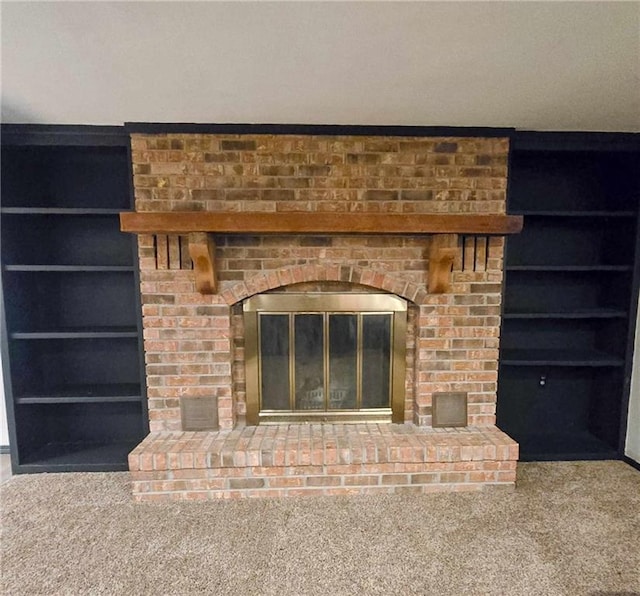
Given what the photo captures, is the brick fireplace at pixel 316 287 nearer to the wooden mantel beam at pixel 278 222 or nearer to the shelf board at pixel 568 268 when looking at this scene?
the wooden mantel beam at pixel 278 222

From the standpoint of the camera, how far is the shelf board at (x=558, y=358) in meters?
2.27

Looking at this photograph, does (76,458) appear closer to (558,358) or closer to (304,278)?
(304,278)

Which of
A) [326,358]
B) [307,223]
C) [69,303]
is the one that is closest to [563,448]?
[326,358]

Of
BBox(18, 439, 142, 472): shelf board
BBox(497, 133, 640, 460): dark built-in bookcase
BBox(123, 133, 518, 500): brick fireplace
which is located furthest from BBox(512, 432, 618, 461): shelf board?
BBox(18, 439, 142, 472): shelf board

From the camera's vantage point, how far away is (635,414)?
7.55 ft

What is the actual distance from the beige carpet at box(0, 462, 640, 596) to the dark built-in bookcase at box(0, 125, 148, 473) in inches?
15.1

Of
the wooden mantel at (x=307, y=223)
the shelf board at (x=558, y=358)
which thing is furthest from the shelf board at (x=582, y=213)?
the shelf board at (x=558, y=358)

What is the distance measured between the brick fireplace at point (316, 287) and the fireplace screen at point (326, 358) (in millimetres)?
63

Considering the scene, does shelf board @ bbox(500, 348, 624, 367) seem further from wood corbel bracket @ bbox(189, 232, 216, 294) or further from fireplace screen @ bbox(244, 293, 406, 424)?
wood corbel bracket @ bbox(189, 232, 216, 294)

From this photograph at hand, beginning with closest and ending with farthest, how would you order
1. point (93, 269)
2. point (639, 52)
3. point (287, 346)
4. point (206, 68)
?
1. point (639, 52)
2. point (206, 68)
3. point (93, 269)
4. point (287, 346)

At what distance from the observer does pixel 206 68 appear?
1.40 metres

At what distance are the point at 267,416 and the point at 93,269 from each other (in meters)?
1.34

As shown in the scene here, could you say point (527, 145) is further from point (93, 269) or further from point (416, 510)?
point (93, 269)

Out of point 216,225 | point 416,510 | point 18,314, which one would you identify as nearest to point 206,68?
point 216,225
